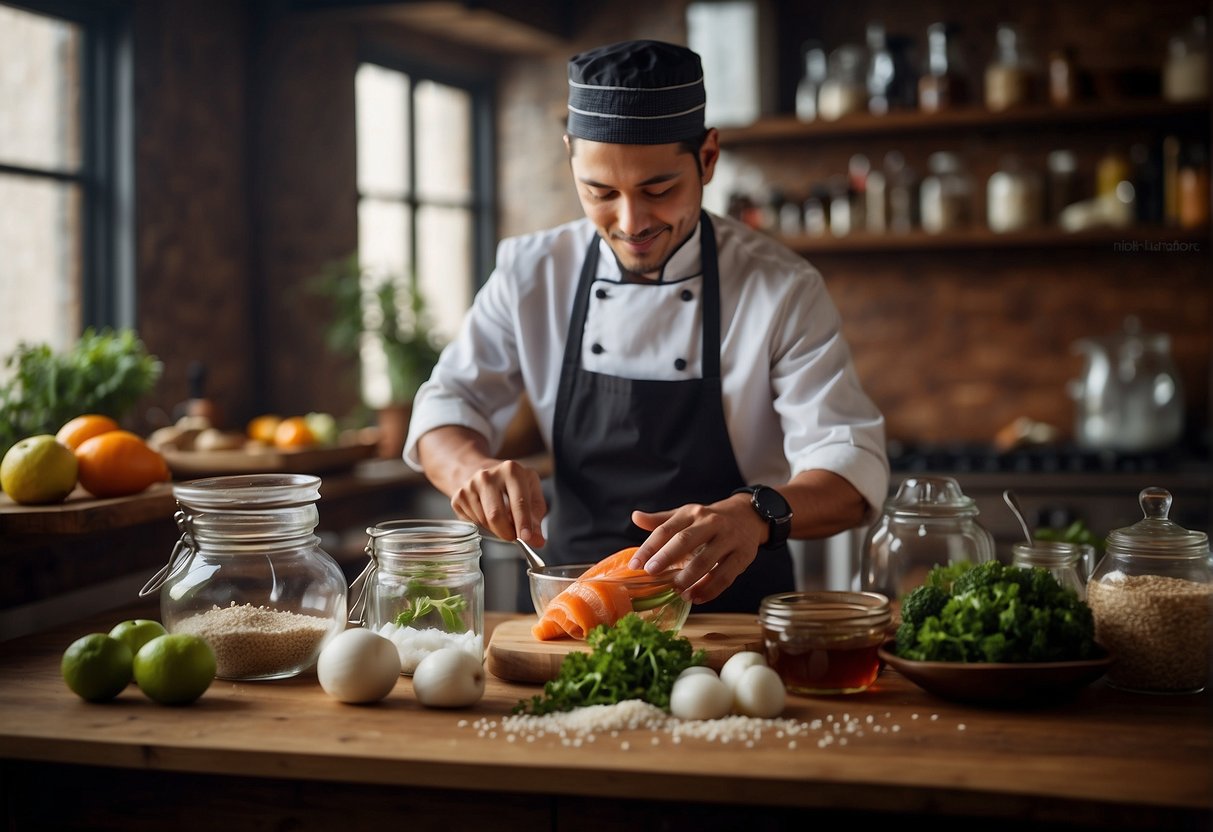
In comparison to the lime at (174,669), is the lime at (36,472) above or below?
above

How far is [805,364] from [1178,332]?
3004 millimetres

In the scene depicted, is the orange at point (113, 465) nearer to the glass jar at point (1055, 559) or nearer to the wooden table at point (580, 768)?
the wooden table at point (580, 768)

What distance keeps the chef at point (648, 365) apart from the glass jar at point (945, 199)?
230 centimetres

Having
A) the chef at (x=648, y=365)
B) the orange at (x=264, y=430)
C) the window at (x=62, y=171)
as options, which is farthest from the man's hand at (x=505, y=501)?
the window at (x=62, y=171)

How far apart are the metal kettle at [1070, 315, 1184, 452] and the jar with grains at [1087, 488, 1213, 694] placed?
114 inches

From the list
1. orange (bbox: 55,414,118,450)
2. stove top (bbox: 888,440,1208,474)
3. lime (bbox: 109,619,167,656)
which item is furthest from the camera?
stove top (bbox: 888,440,1208,474)

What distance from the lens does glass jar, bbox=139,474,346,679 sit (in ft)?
5.49

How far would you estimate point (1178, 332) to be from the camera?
4633 mm

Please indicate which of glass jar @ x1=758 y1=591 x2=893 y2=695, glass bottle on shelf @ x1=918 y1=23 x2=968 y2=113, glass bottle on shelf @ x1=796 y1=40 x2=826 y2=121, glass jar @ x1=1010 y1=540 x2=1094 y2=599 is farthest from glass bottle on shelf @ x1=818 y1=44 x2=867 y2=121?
glass jar @ x1=758 y1=591 x2=893 y2=695

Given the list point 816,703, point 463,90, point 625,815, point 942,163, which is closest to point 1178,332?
point 942,163

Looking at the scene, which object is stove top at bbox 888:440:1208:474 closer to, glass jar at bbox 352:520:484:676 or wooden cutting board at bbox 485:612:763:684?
wooden cutting board at bbox 485:612:763:684

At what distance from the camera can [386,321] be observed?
4328mm

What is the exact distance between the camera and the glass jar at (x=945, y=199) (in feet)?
14.7

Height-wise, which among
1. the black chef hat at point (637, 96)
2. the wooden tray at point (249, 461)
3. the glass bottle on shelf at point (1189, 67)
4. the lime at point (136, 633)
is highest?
the glass bottle on shelf at point (1189, 67)
